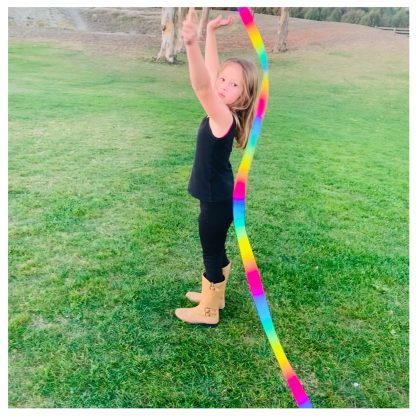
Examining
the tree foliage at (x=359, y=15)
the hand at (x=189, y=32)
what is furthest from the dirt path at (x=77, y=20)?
the hand at (x=189, y=32)

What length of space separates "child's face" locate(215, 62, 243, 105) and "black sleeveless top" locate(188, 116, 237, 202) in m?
0.10

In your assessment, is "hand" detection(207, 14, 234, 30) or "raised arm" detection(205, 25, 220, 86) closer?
"hand" detection(207, 14, 234, 30)

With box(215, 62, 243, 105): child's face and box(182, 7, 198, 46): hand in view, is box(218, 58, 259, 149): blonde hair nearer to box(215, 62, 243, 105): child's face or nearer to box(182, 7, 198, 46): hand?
box(215, 62, 243, 105): child's face

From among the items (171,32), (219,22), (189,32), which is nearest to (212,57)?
(219,22)

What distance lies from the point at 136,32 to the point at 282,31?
1.05m

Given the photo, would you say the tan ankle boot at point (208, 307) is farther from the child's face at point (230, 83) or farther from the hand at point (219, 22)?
the hand at point (219, 22)

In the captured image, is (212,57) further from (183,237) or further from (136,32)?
(136,32)

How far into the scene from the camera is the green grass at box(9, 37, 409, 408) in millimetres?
1952

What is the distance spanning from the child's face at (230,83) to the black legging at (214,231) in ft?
1.40

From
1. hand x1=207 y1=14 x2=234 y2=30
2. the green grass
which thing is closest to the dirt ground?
the green grass

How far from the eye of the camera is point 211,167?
1956mm

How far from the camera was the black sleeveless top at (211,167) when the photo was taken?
6.22ft

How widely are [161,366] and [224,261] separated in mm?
543
